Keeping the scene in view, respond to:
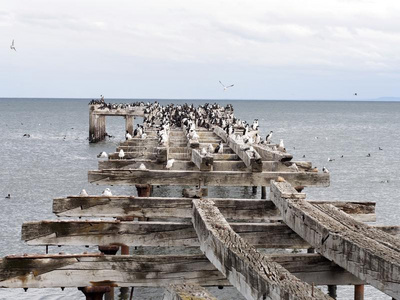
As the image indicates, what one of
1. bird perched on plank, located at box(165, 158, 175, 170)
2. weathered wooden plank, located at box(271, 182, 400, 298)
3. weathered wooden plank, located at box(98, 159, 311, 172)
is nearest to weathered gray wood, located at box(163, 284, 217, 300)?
weathered wooden plank, located at box(271, 182, 400, 298)

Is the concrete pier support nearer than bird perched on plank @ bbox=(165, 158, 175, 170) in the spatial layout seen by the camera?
No

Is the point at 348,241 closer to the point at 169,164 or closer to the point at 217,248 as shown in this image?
the point at 217,248

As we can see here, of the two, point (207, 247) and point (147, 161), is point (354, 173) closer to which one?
point (147, 161)

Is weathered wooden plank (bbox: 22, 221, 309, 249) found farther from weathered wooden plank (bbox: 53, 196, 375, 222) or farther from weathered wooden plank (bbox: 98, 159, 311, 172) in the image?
weathered wooden plank (bbox: 98, 159, 311, 172)

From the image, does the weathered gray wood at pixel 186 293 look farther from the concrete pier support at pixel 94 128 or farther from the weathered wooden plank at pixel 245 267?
the concrete pier support at pixel 94 128

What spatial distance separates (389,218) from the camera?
25453 millimetres

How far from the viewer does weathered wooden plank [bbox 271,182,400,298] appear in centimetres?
484

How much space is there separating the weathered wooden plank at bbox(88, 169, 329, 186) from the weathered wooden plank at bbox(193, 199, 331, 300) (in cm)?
460

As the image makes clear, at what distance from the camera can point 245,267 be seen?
16.0 ft

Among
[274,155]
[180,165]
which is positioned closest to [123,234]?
[180,165]

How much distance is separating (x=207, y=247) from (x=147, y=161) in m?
7.42

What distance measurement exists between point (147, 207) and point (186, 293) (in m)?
3.46

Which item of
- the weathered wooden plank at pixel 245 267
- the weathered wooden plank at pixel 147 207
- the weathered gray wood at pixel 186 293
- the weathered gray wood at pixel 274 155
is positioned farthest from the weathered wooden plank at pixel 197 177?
the weathered gray wood at pixel 186 293

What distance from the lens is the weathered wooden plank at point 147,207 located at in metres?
7.64
